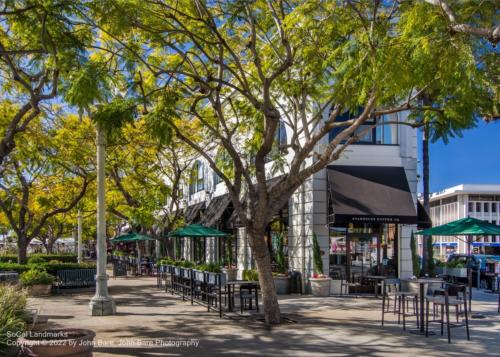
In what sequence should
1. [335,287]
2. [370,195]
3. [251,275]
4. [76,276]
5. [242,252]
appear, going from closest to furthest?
[370,195] → [335,287] → [76,276] → [251,275] → [242,252]

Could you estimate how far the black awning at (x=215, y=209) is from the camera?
2869 cm

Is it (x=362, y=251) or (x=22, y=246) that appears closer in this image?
(x=362, y=251)

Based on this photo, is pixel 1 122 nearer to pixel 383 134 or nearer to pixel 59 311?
pixel 59 311

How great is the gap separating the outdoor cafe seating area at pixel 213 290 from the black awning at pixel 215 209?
4.97 meters

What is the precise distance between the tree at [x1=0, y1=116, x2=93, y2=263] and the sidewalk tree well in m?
6.56

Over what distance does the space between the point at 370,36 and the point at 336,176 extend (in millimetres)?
11744

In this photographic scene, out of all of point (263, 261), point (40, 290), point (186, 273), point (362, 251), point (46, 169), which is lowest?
point (40, 290)

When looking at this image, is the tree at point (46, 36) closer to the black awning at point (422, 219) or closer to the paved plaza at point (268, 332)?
the paved plaza at point (268, 332)

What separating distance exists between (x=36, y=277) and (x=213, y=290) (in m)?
7.23

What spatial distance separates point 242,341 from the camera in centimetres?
1178

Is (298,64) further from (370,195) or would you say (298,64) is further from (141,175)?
(141,175)

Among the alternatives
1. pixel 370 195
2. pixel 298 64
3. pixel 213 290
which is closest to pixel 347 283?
pixel 370 195

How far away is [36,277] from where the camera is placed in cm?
2120

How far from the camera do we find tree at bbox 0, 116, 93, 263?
814 inches
